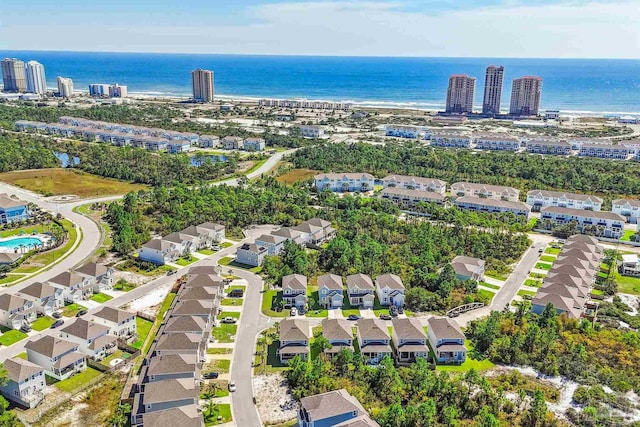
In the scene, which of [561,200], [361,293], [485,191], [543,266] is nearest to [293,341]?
[361,293]

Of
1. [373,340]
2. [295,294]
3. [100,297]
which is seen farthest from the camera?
[100,297]

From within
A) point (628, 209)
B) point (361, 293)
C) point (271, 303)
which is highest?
point (628, 209)

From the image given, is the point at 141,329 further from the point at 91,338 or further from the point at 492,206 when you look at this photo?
the point at 492,206

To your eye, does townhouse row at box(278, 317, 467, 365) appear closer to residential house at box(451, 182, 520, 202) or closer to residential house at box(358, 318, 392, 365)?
residential house at box(358, 318, 392, 365)

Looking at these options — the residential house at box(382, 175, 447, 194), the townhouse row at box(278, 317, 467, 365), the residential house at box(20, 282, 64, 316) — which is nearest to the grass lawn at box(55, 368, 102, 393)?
the residential house at box(20, 282, 64, 316)

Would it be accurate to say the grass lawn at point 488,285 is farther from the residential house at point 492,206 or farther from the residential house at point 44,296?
the residential house at point 44,296

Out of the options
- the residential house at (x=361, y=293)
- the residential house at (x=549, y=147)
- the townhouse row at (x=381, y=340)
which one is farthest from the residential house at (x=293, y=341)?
the residential house at (x=549, y=147)
